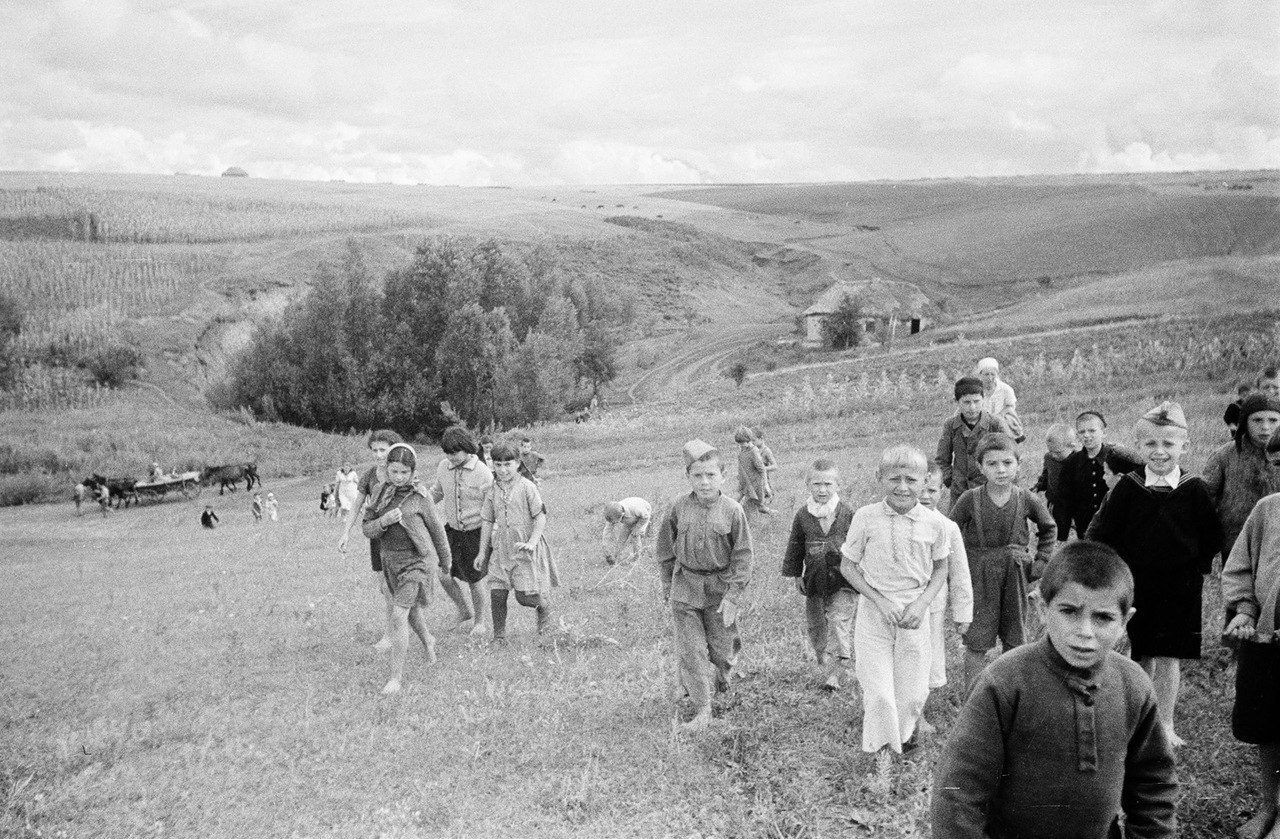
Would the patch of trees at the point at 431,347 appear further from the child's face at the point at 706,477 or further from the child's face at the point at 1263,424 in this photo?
the child's face at the point at 1263,424

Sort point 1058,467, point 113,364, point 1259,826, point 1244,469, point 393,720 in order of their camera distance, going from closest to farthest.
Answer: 1. point 1259,826
2. point 1244,469
3. point 393,720
4. point 1058,467
5. point 113,364

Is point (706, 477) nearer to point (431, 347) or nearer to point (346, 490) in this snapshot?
point (346, 490)

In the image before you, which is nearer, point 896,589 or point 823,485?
point 896,589

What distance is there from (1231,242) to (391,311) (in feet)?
162

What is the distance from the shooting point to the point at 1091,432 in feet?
25.3

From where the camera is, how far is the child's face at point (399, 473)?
24.9 ft

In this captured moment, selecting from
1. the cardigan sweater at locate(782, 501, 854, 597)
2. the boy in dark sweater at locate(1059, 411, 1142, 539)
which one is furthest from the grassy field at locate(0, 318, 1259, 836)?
the boy in dark sweater at locate(1059, 411, 1142, 539)

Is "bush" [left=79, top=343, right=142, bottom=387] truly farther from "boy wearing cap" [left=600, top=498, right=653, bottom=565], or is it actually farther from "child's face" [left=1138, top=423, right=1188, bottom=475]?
"child's face" [left=1138, top=423, right=1188, bottom=475]

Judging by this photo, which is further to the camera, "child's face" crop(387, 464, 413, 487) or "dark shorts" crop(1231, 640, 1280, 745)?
"child's face" crop(387, 464, 413, 487)

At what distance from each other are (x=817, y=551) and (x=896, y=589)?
5.71ft

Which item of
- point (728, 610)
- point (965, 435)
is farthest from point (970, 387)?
point (728, 610)

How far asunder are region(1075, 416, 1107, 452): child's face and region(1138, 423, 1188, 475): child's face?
7.83 ft

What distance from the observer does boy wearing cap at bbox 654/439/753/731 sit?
249 inches

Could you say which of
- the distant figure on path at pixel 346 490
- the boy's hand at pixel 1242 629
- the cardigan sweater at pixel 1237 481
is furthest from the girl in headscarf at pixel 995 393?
the distant figure on path at pixel 346 490
